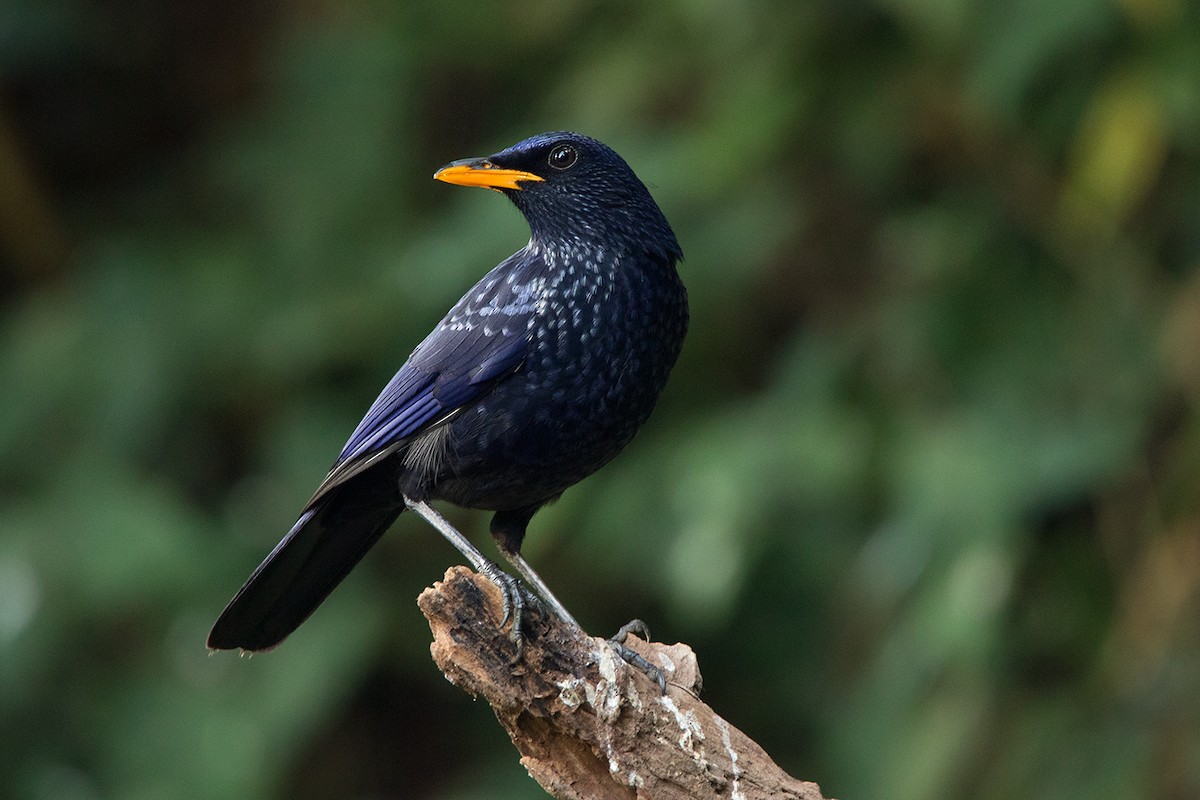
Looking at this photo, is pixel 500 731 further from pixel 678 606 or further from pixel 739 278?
pixel 739 278

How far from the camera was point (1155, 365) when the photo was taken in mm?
5434

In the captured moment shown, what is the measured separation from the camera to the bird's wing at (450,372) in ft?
12.6

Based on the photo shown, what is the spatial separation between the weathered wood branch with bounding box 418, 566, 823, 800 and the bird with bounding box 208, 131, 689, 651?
0.61 ft

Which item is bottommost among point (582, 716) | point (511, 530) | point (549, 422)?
point (582, 716)

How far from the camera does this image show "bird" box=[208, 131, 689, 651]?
149 inches

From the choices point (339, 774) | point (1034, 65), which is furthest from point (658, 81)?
point (339, 774)

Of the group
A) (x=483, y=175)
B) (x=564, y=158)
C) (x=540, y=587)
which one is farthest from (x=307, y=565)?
(x=564, y=158)

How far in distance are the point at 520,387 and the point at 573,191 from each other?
686mm

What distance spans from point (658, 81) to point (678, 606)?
2039 millimetres

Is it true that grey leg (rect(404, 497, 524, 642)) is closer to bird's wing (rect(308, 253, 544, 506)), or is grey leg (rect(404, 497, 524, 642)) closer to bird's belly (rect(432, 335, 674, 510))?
bird's belly (rect(432, 335, 674, 510))

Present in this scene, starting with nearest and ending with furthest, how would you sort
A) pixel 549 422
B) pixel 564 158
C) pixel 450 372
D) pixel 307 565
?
pixel 549 422 < pixel 450 372 < pixel 307 565 < pixel 564 158

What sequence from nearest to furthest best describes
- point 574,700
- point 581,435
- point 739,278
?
point 574,700
point 581,435
point 739,278

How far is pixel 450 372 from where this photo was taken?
3.92 m

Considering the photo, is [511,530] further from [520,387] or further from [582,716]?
[582,716]
